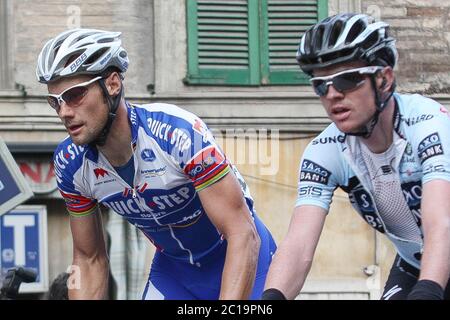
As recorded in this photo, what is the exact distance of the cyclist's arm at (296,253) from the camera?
6.04 m

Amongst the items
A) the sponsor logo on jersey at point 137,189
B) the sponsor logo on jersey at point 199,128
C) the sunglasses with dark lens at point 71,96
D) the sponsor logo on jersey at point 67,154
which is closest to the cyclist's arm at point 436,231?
the sponsor logo on jersey at point 199,128

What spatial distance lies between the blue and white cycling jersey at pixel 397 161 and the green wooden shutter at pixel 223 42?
10673 mm

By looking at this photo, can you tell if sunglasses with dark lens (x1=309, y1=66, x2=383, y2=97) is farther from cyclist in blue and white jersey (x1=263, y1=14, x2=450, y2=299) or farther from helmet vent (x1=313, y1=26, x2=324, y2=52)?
helmet vent (x1=313, y1=26, x2=324, y2=52)

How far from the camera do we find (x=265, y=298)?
19.1 feet

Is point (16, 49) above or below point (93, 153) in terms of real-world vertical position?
above

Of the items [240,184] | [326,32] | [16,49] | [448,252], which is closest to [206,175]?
[240,184]

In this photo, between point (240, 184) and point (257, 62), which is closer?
point (240, 184)

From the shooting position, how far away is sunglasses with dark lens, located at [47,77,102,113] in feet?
22.9

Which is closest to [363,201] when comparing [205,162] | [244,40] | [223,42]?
[205,162]

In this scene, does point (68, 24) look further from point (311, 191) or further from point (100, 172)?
point (311, 191)

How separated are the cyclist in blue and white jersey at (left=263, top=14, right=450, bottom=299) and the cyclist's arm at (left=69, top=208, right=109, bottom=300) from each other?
55.1 inches
